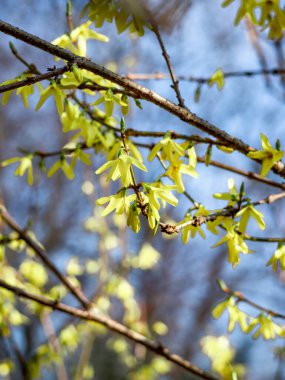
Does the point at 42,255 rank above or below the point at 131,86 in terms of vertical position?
below

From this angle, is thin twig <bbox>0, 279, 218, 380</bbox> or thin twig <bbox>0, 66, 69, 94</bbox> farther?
thin twig <bbox>0, 279, 218, 380</bbox>

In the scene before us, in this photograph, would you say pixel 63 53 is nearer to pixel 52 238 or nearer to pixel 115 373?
pixel 52 238

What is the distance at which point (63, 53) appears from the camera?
114cm

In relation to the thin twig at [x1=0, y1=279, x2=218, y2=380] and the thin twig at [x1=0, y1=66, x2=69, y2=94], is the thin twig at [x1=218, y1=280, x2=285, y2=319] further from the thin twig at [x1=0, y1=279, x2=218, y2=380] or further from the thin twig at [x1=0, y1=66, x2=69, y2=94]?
the thin twig at [x1=0, y1=66, x2=69, y2=94]

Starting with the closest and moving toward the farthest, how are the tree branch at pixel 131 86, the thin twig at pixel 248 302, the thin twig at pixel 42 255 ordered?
the tree branch at pixel 131 86
the thin twig at pixel 248 302
the thin twig at pixel 42 255

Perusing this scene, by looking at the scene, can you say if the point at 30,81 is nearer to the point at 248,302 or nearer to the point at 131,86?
the point at 131,86

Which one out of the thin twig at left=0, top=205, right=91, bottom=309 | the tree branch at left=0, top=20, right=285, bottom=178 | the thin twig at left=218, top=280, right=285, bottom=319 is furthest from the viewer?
the thin twig at left=0, top=205, right=91, bottom=309

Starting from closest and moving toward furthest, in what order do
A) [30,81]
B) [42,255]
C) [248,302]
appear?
[30,81] → [248,302] → [42,255]

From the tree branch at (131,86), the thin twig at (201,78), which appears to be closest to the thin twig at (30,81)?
the tree branch at (131,86)

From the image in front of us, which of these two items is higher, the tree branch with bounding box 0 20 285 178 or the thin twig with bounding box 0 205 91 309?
the tree branch with bounding box 0 20 285 178

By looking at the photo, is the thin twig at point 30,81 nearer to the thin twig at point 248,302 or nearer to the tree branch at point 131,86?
the tree branch at point 131,86

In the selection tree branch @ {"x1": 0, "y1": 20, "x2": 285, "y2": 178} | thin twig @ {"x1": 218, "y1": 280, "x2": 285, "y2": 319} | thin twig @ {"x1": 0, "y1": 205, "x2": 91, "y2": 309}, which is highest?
tree branch @ {"x1": 0, "y1": 20, "x2": 285, "y2": 178}

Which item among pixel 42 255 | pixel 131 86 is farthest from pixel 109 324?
pixel 131 86

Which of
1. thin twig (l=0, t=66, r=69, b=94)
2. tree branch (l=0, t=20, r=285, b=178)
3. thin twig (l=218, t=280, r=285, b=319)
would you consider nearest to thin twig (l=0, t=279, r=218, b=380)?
thin twig (l=218, t=280, r=285, b=319)
